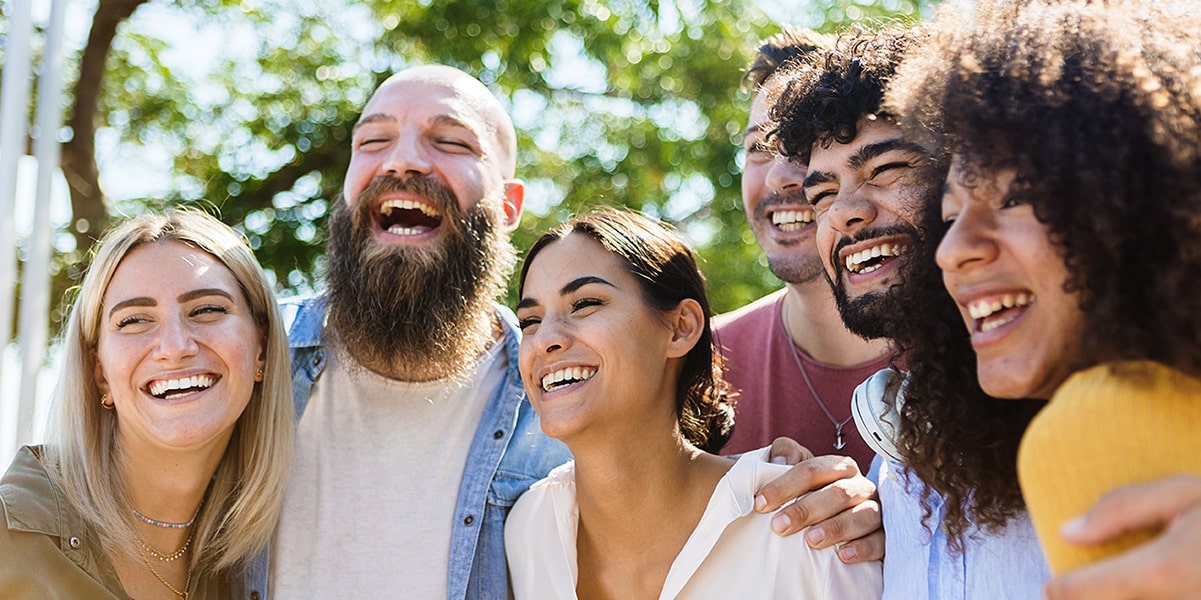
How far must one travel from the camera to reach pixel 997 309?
6.21 feet

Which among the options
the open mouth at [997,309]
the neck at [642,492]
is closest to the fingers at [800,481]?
the neck at [642,492]

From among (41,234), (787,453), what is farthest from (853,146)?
(41,234)

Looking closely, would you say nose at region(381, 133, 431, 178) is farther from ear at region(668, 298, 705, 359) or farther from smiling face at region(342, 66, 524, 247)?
ear at region(668, 298, 705, 359)

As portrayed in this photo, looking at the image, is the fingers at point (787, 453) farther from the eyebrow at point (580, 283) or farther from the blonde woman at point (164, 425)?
the blonde woman at point (164, 425)

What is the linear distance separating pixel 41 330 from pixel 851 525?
4435mm

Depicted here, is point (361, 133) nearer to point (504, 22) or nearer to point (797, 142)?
point (797, 142)

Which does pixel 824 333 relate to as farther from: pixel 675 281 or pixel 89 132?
pixel 89 132

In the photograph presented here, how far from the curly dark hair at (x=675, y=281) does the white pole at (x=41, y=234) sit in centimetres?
329

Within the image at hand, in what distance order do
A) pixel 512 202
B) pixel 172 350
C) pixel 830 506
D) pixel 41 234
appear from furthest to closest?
pixel 41 234 < pixel 512 202 < pixel 172 350 < pixel 830 506

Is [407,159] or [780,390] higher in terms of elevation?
[407,159]

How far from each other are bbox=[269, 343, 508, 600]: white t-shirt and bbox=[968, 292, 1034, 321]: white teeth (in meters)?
2.14

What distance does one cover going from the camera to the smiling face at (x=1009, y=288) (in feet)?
5.85

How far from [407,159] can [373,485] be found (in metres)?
1.20

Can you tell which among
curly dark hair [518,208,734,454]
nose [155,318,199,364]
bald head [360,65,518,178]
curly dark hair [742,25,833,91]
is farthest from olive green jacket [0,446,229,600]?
curly dark hair [742,25,833,91]
